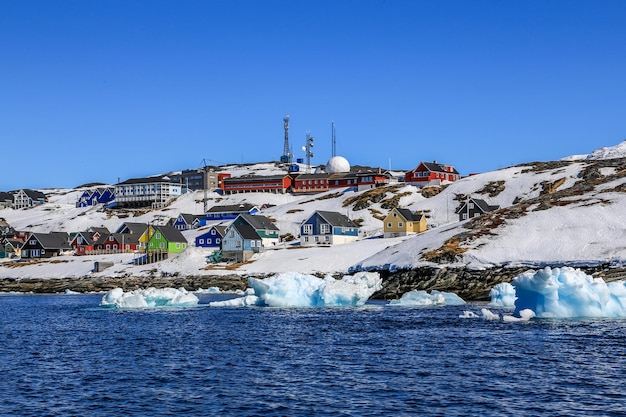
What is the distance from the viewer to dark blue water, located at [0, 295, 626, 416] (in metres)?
25.8

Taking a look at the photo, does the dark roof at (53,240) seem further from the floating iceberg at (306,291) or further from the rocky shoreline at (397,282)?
the floating iceberg at (306,291)

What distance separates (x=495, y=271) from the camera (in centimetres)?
7519

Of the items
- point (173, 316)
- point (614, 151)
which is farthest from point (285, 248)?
point (614, 151)

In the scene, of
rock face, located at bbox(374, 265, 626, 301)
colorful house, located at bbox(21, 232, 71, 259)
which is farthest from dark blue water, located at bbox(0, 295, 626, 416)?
colorful house, located at bbox(21, 232, 71, 259)

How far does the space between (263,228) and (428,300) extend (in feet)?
212

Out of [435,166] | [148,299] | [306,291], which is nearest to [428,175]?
[435,166]

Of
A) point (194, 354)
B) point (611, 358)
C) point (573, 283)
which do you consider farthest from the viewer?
point (573, 283)

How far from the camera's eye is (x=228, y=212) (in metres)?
164

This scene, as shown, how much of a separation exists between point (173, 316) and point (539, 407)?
37.4m

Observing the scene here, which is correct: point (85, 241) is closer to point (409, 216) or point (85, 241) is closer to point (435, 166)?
point (409, 216)

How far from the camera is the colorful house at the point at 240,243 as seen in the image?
116500 millimetres

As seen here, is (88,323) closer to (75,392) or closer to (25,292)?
(75,392)

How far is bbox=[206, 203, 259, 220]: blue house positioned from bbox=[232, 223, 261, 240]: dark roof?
38139mm

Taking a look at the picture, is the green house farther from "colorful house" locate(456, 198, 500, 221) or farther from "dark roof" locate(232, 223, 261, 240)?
"colorful house" locate(456, 198, 500, 221)
